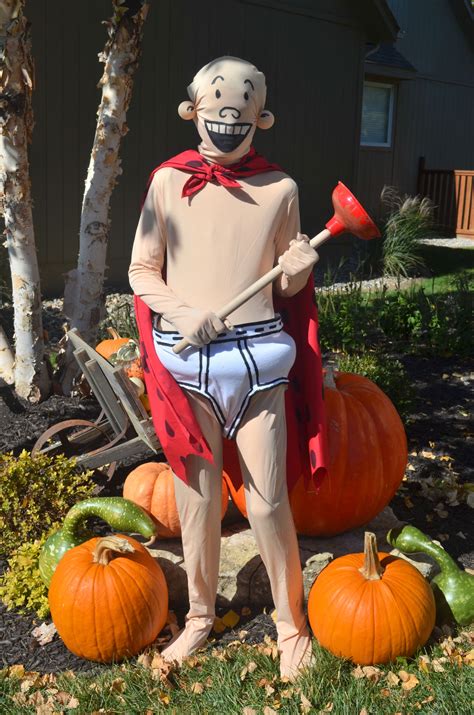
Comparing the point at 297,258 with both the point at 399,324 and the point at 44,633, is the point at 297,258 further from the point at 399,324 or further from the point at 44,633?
the point at 399,324

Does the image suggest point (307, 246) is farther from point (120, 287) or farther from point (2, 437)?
point (120, 287)

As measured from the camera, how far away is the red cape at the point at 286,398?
2793 millimetres

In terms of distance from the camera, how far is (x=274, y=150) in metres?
12.2

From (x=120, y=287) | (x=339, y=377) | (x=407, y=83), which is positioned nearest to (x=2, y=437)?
(x=339, y=377)

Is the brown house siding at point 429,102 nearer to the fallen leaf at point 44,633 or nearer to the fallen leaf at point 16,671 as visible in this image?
the fallen leaf at point 44,633

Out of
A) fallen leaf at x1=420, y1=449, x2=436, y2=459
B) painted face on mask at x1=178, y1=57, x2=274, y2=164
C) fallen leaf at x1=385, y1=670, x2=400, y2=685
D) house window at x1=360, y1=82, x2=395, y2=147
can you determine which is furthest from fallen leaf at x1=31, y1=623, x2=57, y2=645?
house window at x1=360, y1=82, x2=395, y2=147

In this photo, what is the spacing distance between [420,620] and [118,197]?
8.23 metres

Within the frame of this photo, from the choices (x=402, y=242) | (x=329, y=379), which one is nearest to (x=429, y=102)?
(x=402, y=242)

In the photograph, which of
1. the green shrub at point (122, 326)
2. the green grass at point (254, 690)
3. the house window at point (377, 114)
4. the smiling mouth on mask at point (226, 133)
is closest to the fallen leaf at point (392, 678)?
the green grass at point (254, 690)

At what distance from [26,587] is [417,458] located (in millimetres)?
2475

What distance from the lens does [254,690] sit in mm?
2826

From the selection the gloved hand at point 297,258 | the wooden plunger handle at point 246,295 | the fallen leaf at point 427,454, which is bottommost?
the fallen leaf at point 427,454

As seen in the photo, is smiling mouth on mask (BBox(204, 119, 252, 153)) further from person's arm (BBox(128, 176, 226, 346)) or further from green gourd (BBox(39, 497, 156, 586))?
green gourd (BBox(39, 497, 156, 586))

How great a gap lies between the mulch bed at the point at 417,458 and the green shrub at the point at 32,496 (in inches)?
7.4
